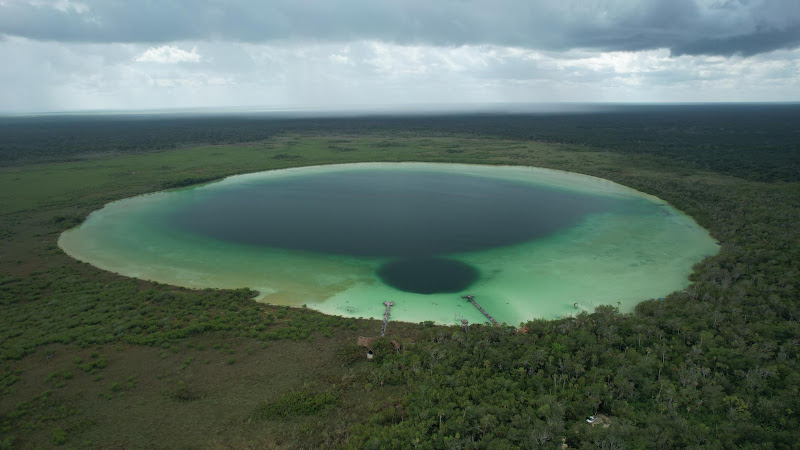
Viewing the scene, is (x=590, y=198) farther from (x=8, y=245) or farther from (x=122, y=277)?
(x=8, y=245)

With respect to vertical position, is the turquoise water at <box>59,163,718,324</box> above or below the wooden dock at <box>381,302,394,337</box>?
above

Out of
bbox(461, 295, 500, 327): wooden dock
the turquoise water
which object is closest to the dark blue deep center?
the turquoise water

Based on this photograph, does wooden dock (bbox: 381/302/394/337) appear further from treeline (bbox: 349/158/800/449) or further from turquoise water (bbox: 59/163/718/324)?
treeline (bbox: 349/158/800/449)

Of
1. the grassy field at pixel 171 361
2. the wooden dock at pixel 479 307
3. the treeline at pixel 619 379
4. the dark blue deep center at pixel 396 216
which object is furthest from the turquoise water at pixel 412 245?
the treeline at pixel 619 379

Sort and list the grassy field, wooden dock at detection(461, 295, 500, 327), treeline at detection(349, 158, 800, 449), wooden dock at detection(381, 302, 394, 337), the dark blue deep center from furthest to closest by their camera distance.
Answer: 1. the dark blue deep center
2. wooden dock at detection(461, 295, 500, 327)
3. wooden dock at detection(381, 302, 394, 337)
4. the grassy field
5. treeline at detection(349, 158, 800, 449)

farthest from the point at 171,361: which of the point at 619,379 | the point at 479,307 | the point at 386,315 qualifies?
the point at 619,379

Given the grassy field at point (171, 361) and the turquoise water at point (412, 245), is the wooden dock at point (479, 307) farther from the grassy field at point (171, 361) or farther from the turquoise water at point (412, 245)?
the grassy field at point (171, 361)

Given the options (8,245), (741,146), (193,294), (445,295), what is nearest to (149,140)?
(8,245)

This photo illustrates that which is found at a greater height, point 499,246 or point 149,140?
point 149,140
